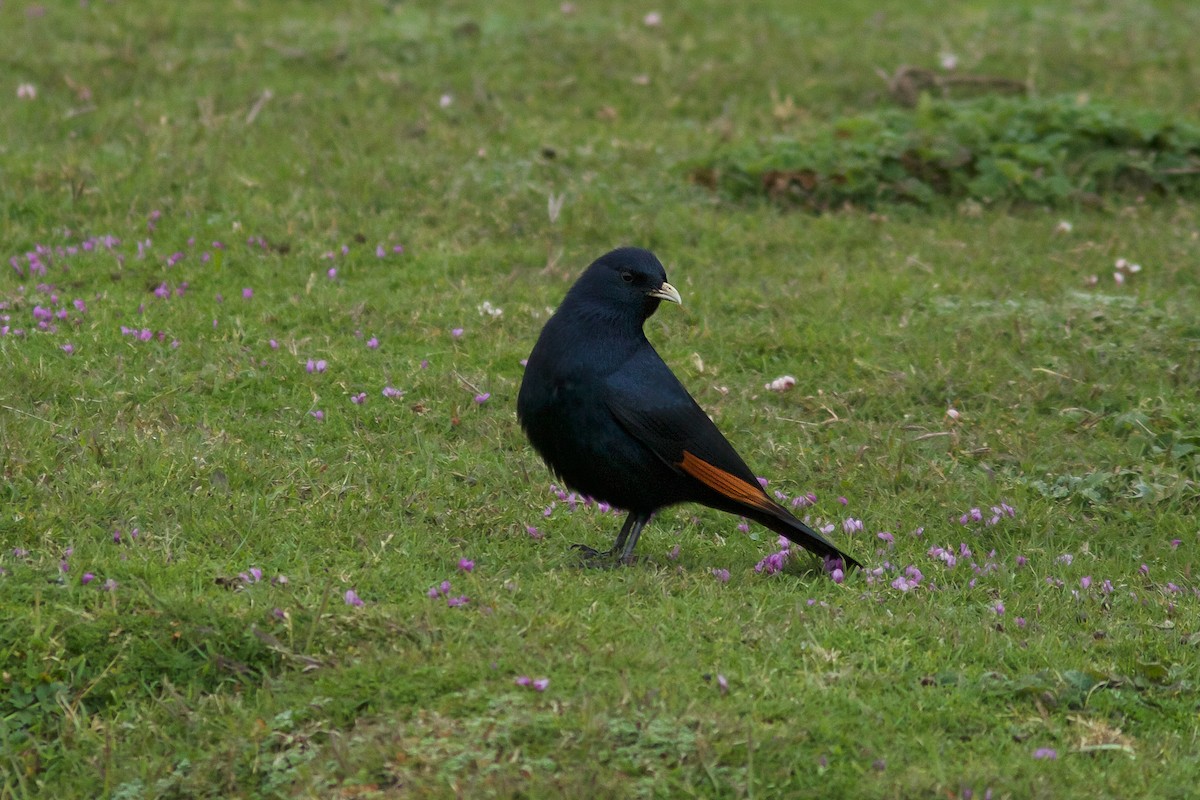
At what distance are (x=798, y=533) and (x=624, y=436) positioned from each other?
2.67 ft

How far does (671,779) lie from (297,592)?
1.66 meters

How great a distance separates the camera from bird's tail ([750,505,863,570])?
6258mm

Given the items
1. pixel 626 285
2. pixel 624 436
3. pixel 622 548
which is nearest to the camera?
pixel 624 436

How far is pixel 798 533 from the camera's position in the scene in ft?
20.7

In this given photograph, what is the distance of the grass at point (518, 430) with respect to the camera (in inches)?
198

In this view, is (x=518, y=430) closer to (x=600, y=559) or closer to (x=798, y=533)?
(x=600, y=559)

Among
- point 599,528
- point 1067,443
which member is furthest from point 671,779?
point 1067,443

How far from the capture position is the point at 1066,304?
29.1 feet

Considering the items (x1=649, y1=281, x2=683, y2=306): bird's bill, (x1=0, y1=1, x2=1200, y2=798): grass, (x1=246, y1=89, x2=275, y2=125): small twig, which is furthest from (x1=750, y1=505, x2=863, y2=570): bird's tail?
(x1=246, y1=89, x2=275, y2=125): small twig

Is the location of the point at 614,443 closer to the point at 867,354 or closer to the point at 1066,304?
the point at 867,354

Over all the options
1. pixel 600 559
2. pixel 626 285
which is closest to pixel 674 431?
pixel 600 559

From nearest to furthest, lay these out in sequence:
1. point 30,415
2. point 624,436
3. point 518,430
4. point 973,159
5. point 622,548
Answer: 1. point 624,436
2. point 622,548
3. point 30,415
4. point 518,430
5. point 973,159

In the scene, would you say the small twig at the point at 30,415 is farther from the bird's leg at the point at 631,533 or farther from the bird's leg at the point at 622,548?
the bird's leg at the point at 631,533

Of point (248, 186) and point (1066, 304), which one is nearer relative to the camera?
point (1066, 304)
